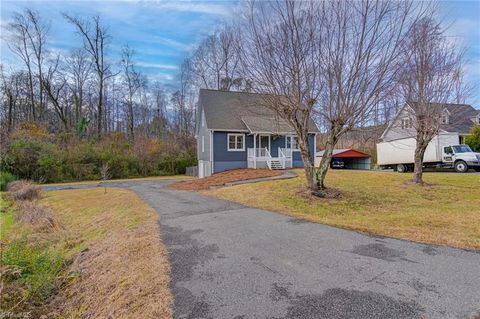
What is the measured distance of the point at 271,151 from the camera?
23.2 m

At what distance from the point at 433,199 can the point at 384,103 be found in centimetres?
474

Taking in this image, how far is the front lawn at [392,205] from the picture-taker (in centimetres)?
676

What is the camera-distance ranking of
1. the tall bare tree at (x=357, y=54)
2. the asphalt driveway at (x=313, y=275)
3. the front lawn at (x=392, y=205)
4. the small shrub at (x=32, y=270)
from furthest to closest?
the tall bare tree at (x=357, y=54)
the front lawn at (x=392, y=205)
the small shrub at (x=32, y=270)
the asphalt driveway at (x=313, y=275)

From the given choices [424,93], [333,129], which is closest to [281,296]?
[333,129]

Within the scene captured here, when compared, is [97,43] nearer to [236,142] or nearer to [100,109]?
[100,109]

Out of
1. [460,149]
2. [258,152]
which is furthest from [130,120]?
[460,149]

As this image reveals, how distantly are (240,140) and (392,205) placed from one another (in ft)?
44.8

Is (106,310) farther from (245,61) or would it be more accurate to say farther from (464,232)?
(245,61)

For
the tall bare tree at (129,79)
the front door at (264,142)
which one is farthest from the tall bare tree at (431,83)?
the tall bare tree at (129,79)

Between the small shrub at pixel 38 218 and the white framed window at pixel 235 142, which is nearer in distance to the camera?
the small shrub at pixel 38 218

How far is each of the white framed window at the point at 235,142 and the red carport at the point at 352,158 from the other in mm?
10116

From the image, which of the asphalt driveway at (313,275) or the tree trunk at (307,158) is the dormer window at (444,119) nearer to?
the tree trunk at (307,158)

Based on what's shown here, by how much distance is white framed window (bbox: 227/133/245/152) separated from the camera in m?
22.3

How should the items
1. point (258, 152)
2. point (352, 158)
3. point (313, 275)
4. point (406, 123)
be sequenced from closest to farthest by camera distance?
1. point (313, 275)
2. point (406, 123)
3. point (258, 152)
4. point (352, 158)
